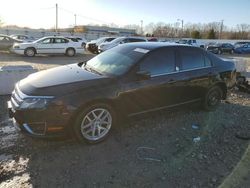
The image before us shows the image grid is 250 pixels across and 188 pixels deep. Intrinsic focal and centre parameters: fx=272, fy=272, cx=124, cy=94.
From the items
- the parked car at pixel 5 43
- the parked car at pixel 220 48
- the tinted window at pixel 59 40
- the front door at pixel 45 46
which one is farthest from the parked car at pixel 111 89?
the parked car at pixel 220 48

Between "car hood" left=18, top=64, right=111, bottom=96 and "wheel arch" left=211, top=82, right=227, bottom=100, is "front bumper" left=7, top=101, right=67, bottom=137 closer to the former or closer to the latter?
"car hood" left=18, top=64, right=111, bottom=96

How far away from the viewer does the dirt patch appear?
11.5 ft

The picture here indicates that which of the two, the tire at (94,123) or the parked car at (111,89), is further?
the tire at (94,123)

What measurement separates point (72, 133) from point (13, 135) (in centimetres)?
128

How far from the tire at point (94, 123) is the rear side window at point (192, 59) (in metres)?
1.93

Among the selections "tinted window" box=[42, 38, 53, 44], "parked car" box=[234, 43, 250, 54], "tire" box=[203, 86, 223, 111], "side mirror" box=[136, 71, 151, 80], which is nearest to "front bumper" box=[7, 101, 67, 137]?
"side mirror" box=[136, 71, 151, 80]

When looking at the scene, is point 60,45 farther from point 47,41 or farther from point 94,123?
point 94,123

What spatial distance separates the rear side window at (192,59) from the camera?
5.52m

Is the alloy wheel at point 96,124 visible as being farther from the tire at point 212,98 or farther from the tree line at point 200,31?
the tree line at point 200,31

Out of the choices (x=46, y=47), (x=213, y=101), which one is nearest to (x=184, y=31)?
(x=46, y=47)

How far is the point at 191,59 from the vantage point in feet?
18.6

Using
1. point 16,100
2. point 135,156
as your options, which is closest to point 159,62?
point 135,156

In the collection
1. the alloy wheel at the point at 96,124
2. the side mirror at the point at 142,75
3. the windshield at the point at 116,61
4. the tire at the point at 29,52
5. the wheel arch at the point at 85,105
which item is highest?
the windshield at the point at 116,61

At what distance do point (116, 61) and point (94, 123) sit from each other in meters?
1.36
